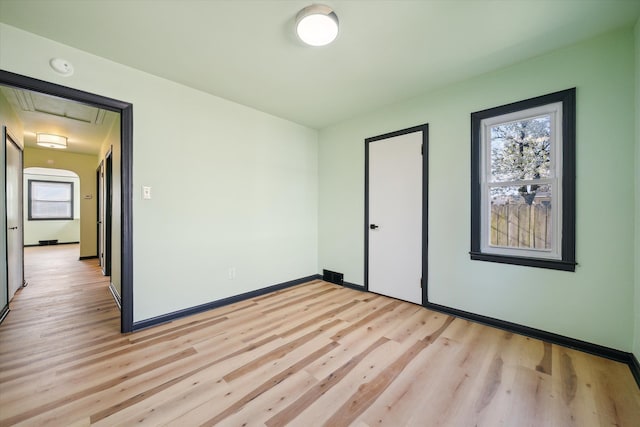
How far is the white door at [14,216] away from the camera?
299 centimetres

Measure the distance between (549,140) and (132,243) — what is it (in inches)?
157

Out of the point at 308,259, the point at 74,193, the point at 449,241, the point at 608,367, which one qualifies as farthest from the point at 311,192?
the point at 74,193

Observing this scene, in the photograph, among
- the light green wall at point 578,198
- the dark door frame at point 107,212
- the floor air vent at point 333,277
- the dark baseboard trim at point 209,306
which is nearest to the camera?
the light green wall at point 578,198

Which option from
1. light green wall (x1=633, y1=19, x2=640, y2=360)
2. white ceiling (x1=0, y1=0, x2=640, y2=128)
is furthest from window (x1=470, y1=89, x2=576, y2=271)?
white ceiling (x1=0, y1=0, x2=640, y2=128)

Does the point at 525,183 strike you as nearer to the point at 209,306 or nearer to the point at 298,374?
the point at 298,374

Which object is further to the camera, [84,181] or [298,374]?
[84,181]

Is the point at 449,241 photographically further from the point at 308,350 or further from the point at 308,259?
the point at 308,259

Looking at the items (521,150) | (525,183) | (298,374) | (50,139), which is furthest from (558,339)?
(50,139)

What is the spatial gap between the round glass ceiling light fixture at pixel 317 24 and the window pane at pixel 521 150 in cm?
191

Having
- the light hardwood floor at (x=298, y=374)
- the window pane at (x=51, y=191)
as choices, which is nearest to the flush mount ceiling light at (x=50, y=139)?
the light hardwood floor at (x=298, y=374)

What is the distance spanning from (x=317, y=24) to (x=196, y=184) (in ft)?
6.63

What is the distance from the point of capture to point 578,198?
211 centimetres

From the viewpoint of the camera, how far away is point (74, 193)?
877cm

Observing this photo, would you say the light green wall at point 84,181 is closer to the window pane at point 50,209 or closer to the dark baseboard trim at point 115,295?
the dark baseboard trim at point 115,295
